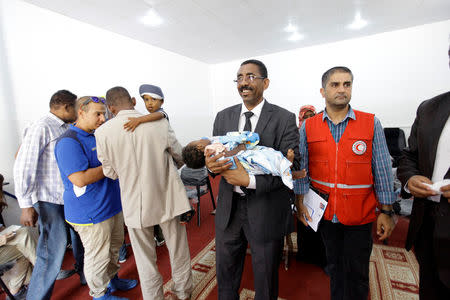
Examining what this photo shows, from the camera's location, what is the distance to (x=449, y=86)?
484 cm

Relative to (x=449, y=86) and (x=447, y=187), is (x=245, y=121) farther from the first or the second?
(x=449, y=86)

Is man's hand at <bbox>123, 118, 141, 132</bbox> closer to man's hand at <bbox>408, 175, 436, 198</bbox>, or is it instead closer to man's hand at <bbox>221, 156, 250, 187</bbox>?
man's hand at <bbox>221, 156, 250, 187</bbox>

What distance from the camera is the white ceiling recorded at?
3.46 meters

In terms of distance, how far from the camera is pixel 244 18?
405cm

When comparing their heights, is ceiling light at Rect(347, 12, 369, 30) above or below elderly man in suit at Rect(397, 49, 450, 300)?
above

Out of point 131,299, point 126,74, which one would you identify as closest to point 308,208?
point 131,299

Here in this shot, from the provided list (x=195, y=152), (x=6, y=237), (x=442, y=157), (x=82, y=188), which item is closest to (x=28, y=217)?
(x=6, y=237)

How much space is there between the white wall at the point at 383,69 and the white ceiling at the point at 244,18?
12.6 inches

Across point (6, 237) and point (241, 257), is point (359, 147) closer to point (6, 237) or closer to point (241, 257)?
point (241, 257)

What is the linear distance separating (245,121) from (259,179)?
45cm

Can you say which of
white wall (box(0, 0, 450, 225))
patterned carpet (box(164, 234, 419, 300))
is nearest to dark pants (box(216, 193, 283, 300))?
patterned carpet (box(164, 234, 419, 300))

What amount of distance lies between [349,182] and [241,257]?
92cm

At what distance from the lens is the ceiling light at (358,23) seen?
4.22m

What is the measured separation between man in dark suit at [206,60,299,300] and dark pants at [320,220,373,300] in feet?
1.39
